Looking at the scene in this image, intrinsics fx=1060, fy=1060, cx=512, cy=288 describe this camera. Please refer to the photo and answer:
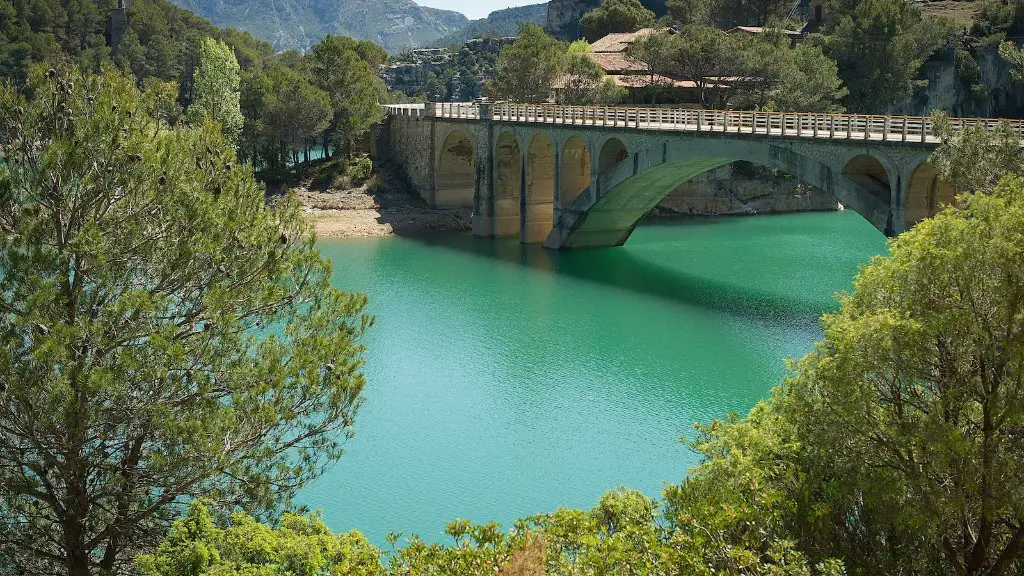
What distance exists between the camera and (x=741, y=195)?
6844 cm

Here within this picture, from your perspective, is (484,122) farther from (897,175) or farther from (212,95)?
(897,175)

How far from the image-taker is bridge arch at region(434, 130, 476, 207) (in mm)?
64812

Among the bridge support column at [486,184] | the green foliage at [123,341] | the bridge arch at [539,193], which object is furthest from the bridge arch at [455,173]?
the green foliage at [123,341]

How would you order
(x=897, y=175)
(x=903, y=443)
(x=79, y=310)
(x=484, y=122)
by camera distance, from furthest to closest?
1. (x=484, y=122)
2. (x=897, y=175)
3. (x=79, y=310)
4. (x=903, y=443)

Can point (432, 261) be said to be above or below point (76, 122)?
below

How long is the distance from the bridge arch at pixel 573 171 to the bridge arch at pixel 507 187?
16.7 feet

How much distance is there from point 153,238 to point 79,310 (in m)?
1.40

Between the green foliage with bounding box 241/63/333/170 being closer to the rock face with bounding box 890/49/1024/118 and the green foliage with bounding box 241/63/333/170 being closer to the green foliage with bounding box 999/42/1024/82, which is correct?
the rock face with bounding box 890/49/1024/118

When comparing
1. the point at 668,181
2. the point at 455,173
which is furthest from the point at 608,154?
the point at 455,173

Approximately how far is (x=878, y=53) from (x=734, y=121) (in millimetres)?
31847

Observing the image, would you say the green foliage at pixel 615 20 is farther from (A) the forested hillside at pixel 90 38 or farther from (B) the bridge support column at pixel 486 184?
(B) the bridge support column at pixel 486 184

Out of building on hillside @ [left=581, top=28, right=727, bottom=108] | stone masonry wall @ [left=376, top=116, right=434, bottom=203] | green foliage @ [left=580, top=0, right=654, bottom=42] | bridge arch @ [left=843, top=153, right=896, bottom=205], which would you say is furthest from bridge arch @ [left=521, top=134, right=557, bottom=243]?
green foliage @ [left=580, top=0, right=654, bottom=42]

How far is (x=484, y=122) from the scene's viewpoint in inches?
2314

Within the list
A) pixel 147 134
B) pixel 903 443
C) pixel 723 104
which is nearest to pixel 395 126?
pixel 723 104
